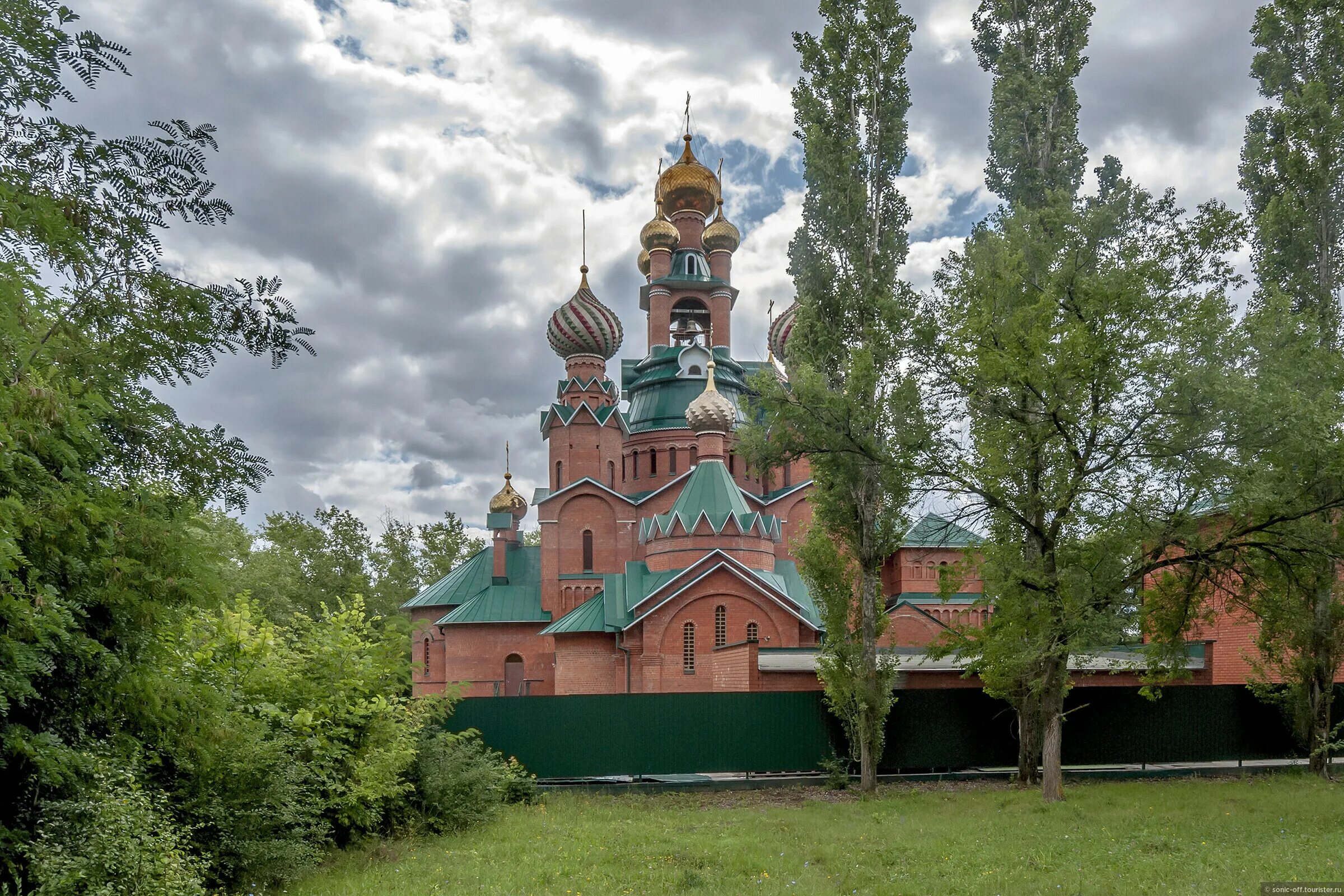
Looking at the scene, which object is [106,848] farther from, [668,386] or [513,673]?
[668,386]

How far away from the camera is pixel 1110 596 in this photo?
46.7 feet

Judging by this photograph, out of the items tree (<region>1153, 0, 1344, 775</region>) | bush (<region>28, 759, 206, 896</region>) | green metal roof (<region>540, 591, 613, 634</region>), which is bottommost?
bush (<region>28, 759, 206, 896</region>)

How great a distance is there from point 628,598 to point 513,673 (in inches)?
246

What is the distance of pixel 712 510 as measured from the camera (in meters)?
29.1

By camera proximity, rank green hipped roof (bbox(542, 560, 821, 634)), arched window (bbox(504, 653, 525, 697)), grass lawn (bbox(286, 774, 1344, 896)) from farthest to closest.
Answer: arched window (bbox(504, 653, 525, 697))
green hipped roof (bbox(542, 560, 821, 634))
grass lawn (bbox(286, 774, 1344, 896))

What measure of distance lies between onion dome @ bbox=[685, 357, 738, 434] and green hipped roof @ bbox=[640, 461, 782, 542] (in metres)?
1.14

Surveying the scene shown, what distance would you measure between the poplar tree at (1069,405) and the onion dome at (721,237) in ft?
87.8

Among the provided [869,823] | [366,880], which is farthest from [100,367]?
[869,823]

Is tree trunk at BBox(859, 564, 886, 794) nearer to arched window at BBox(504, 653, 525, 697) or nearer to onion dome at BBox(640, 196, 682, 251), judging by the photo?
arched window at BBox(504, 653, 525, 697)

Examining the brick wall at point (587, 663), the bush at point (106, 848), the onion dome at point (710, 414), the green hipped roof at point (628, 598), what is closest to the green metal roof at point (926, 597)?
the green hipped roof at point (628, 598)

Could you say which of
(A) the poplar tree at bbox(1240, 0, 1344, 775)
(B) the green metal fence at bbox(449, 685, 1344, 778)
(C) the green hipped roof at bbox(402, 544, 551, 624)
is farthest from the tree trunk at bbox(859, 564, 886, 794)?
(C) the green hipped roof at bbox(402, 544, 551, 624)

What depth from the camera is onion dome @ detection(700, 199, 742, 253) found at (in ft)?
139

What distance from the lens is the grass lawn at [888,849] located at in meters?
9.19

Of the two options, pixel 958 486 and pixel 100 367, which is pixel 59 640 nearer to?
pixel 100 367
